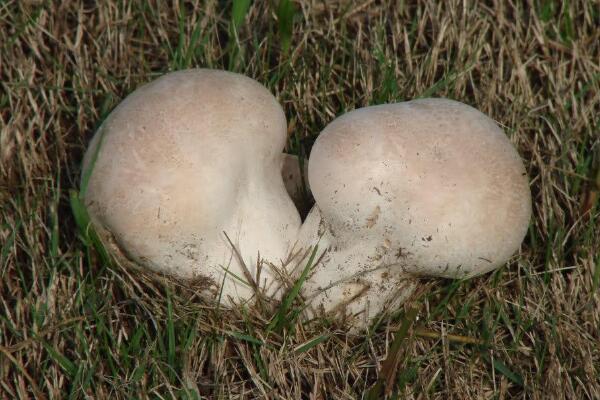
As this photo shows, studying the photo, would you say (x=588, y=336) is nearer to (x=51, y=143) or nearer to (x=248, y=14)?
(x=248, y=14)

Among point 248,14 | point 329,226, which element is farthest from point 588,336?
point 248,14

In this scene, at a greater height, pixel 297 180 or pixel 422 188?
pixel 422 188

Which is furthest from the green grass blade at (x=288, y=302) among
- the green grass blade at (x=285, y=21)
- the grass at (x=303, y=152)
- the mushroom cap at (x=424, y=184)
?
the green grass blade at (x=285, y=21)

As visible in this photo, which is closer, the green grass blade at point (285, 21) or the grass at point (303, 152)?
the grass at point (303, 152)

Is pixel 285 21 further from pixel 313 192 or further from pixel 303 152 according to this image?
pixel 313 192

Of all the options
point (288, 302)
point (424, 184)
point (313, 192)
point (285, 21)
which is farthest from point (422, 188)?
point (285, 21)

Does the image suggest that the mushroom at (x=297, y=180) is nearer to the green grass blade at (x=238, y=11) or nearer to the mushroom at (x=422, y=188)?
the mushroom at (x=422, y=188)
